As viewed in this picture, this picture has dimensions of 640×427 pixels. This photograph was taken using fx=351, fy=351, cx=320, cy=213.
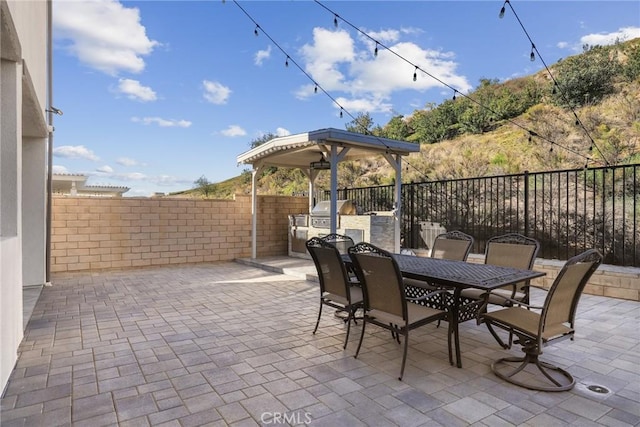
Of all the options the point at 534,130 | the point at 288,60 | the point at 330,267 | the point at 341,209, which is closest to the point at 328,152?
the point at 341,209

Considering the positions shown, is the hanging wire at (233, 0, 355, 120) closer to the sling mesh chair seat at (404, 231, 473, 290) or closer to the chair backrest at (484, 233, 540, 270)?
the sling mesh chair seat at (404, 231, 473, 290)

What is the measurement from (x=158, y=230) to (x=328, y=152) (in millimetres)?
4257

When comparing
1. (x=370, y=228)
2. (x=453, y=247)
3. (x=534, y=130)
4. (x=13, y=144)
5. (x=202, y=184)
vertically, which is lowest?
(x=453, y=247)

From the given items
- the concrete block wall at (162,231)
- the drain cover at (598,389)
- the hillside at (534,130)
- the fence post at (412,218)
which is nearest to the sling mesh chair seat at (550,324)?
the drain cover at (598,389)

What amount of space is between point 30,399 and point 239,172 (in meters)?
21.4

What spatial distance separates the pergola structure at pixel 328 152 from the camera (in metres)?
6.18

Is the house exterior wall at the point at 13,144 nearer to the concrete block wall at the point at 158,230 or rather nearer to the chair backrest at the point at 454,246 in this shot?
the concrete block wall at the point at 158,230

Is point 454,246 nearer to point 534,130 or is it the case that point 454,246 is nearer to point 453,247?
point 453,247

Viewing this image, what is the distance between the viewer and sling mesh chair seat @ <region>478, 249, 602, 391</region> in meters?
2.28

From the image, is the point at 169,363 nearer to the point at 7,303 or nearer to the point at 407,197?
the point at 7,303

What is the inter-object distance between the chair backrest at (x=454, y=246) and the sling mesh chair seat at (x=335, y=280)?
132 centimetres

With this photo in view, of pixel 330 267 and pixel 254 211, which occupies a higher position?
pixel 254 211

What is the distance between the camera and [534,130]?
13.4 m


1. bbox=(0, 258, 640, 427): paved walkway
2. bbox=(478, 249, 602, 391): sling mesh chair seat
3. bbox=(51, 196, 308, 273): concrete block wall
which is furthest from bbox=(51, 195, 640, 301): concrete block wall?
bbox=(478, 249, 602, 391): sling mesh chair seat
